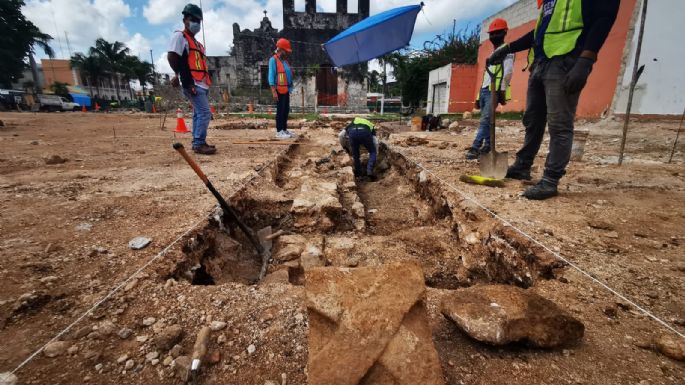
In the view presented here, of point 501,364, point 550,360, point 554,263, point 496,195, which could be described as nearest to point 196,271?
point 501,364

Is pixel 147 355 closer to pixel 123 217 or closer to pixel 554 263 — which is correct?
pixel 123 217

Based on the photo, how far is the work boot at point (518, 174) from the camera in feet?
10.5

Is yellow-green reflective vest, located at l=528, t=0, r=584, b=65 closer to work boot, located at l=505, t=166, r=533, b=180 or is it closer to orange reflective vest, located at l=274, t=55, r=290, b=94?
work boot, located at l=505, t=166, r=533, b=180

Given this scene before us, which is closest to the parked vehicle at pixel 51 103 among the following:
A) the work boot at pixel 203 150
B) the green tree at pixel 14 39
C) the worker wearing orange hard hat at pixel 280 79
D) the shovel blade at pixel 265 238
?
the green tree at pixel 14 39

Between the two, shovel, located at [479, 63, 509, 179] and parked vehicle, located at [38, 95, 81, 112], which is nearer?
shovel, located at [479, 63, 509, 179]

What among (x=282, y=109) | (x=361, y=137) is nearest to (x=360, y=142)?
(x=361, y=137)

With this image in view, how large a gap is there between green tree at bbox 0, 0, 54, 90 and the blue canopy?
36.8 metres

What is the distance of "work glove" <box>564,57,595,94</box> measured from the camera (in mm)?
2242

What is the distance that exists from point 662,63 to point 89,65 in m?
49.4

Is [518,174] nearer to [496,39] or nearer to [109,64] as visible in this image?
[496,39]

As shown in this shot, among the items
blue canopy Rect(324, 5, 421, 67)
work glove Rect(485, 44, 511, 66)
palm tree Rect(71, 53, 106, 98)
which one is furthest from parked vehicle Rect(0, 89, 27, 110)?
work glove Rect(485, 44, 511, 66)

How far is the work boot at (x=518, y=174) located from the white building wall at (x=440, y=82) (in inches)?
517

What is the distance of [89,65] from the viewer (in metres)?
37.1

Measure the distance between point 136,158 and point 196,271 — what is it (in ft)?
11.0
